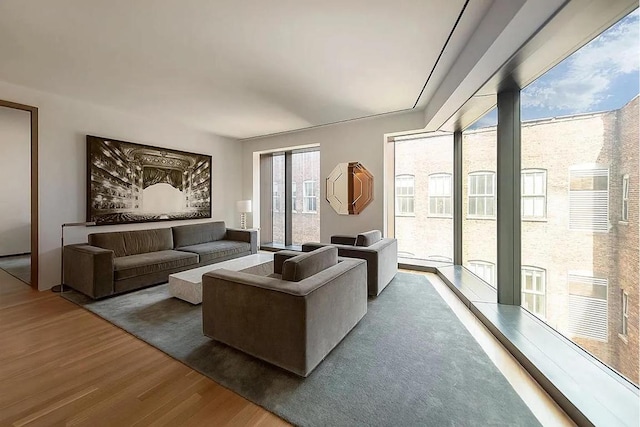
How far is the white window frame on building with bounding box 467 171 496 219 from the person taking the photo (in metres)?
3.59

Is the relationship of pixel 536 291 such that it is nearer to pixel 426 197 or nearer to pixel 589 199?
pixel 589 199

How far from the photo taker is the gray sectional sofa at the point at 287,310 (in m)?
1.70

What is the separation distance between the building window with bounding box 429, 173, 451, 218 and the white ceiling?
4.58 ft

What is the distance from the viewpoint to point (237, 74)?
9.50 feet

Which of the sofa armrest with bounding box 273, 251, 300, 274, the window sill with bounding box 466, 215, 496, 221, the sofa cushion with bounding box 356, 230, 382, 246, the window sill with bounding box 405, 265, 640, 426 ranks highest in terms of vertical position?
the window sill with bounding box 466, 215, 496, 221

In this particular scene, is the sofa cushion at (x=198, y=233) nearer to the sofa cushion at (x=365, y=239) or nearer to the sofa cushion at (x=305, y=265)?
the sofa cushion at (x=365, y=239)

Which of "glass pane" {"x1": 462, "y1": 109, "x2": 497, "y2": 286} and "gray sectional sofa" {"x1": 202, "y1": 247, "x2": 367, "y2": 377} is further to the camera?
"glass pane" {"x1": 462, "y1": 109, "x2": 497, "y2": 286}

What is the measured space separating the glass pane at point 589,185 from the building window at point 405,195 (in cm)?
218

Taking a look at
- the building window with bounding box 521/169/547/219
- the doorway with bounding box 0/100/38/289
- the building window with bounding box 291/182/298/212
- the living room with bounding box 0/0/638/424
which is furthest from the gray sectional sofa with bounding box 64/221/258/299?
the building window with bounding box 521/169/547/219

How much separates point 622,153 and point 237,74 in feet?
11.1

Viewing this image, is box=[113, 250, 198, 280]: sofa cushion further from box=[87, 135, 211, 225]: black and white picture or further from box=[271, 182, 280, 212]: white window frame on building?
box=[271, 182, 280, 212]: white window frame on building

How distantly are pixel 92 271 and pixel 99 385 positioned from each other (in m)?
1.87

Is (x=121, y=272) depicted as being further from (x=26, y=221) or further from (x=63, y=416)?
(x=26, y=221)

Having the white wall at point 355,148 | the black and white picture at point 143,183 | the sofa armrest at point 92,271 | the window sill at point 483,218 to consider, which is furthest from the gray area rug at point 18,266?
the window sill at point 483,218
